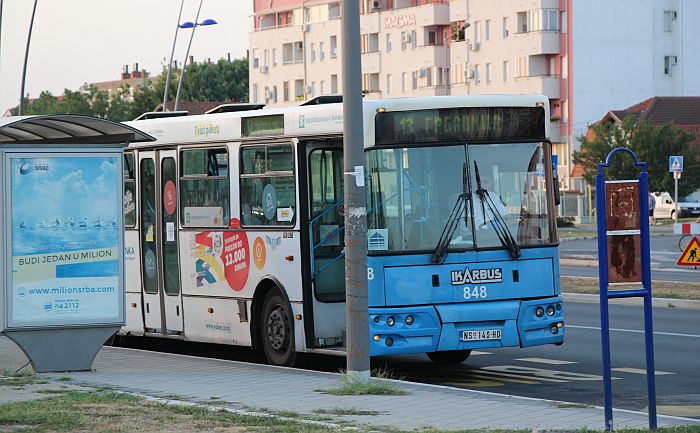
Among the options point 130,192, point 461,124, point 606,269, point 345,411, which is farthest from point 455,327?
point 130,192

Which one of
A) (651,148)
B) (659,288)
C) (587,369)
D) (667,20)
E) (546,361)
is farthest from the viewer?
(667,20)

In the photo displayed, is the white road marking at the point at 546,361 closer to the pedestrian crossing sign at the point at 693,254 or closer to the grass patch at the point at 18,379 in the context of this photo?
the grass patch at the point at 18,379

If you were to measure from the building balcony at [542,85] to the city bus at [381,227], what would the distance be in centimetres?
8031

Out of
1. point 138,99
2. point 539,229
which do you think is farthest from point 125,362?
point 138,99

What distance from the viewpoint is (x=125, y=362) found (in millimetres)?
16516

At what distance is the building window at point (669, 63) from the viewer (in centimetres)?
9950

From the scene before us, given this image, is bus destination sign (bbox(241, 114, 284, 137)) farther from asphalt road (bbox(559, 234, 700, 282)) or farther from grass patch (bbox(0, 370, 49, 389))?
asphalt road (bbox(559, 234, 700, 282))

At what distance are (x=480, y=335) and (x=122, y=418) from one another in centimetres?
491

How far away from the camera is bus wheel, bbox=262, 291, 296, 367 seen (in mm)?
16328

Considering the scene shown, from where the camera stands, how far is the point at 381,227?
49.5 ft

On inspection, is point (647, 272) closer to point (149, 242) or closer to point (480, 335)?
point (480, 335)

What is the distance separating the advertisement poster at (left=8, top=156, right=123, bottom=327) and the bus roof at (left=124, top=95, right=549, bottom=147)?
2.01 m

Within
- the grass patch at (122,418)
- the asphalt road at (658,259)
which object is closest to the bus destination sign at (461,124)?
the grass patch at (122,418)

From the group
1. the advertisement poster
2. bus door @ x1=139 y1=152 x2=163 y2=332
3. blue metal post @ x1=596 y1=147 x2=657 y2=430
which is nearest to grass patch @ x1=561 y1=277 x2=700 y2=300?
bus door @ x1=139 y1=152 x2=163 y2=332
